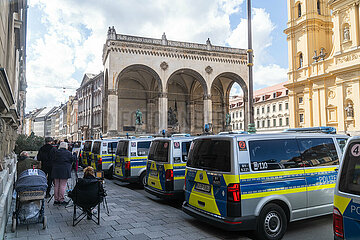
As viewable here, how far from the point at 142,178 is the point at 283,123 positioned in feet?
160

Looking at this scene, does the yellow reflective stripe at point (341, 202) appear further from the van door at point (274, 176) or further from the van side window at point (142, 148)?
the van side window at point (142, 148)

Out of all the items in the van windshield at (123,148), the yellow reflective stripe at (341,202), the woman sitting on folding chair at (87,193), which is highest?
the van windshield at (123,148)

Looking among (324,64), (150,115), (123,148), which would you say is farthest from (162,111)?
(123,148)

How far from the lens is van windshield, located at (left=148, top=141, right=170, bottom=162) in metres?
8.29

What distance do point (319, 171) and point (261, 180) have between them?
159cm

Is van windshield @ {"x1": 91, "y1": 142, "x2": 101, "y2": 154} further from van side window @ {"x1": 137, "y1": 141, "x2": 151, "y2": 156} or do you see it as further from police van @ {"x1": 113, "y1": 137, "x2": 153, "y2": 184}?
van side window @ {"x1": 137, "y1": 141, "x2": 151, "y2": 156}

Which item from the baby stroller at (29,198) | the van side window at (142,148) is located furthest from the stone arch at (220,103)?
the baby stroller at (29,198)

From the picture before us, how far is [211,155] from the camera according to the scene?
559 cm

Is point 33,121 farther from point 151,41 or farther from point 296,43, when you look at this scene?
point 296,43

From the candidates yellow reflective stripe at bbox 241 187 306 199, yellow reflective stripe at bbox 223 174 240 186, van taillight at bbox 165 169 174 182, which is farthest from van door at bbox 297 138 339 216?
van taillight at bbox 165 169 174 182

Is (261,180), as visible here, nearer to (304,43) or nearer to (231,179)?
(231,179)

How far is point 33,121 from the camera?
137 meters

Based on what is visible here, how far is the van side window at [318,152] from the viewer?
18.9 feet

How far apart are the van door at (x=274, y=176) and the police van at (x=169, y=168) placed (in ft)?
11.0
